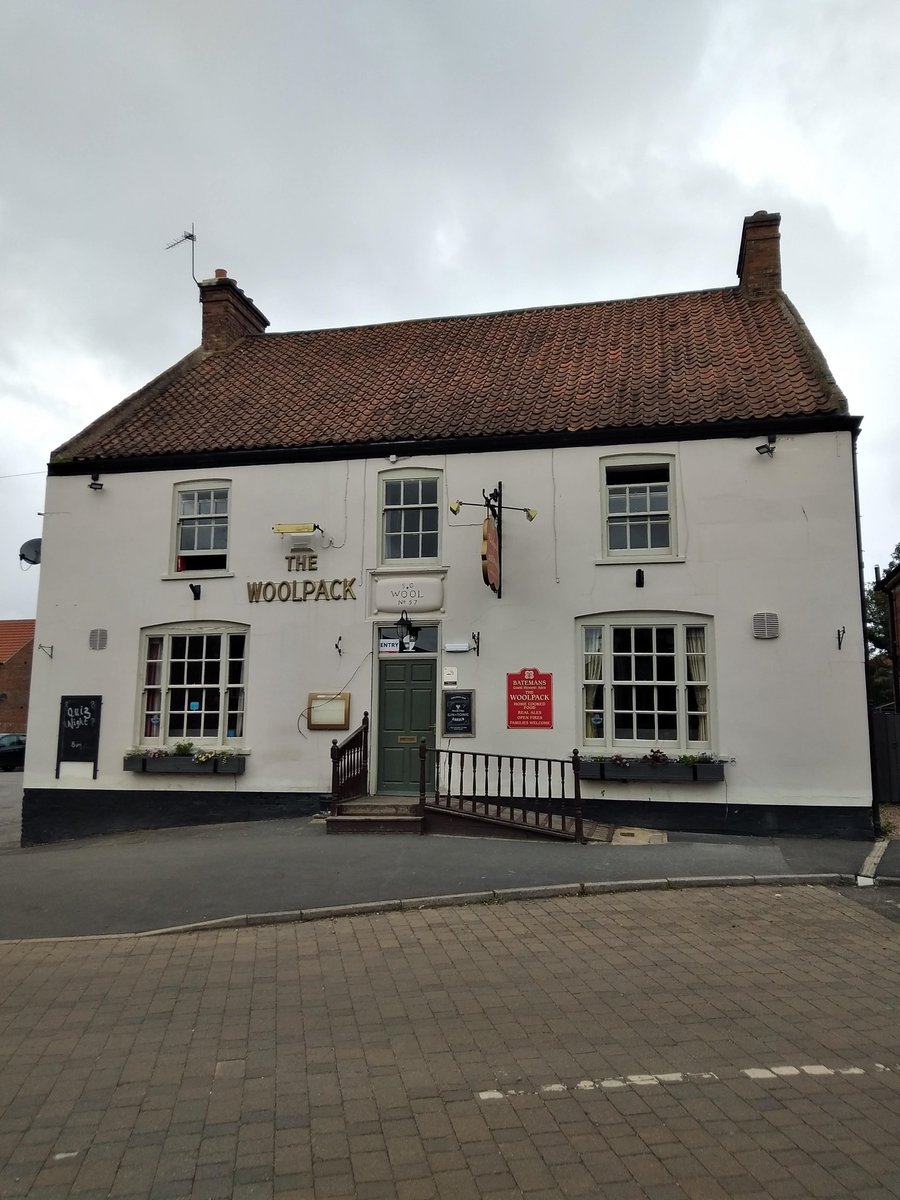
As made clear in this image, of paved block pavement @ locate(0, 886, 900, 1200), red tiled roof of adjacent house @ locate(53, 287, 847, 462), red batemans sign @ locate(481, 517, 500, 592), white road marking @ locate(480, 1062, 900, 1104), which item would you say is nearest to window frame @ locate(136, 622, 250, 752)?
red tiled roof of adjacent house @ locate(53, 287, 847, 462)

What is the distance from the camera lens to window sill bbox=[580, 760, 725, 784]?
38.0 feet

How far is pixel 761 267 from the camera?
15594 millimetres

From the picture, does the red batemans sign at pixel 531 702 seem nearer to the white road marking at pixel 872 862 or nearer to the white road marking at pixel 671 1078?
the white road marking at pixel 872 862

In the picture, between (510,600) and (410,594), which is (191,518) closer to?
(410,594)

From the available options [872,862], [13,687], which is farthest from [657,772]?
[13,687]

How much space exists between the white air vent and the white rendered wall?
0.10m

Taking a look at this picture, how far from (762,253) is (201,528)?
11.5 meters

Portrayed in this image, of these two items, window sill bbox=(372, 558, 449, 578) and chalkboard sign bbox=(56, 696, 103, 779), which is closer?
window sill bbox=(372, 558, 449, 578)

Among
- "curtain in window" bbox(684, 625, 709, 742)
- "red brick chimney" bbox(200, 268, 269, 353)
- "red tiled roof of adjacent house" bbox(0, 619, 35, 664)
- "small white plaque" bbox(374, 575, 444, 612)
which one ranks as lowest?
"curtain in window" bbox(684, 625, 709, 742)

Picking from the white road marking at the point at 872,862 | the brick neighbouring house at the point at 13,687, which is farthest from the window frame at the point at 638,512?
the brick neighbouring house at the point at 13,687

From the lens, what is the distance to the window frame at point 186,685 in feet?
44.1

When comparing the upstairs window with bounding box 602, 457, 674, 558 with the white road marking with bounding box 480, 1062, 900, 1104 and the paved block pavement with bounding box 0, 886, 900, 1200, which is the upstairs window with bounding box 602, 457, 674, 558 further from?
the white road marking with bounding box 480, 1062, 900, 1104

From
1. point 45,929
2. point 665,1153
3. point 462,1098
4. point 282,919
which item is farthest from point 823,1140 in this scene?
point 45,929

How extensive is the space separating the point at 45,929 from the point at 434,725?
6239 millimetres
